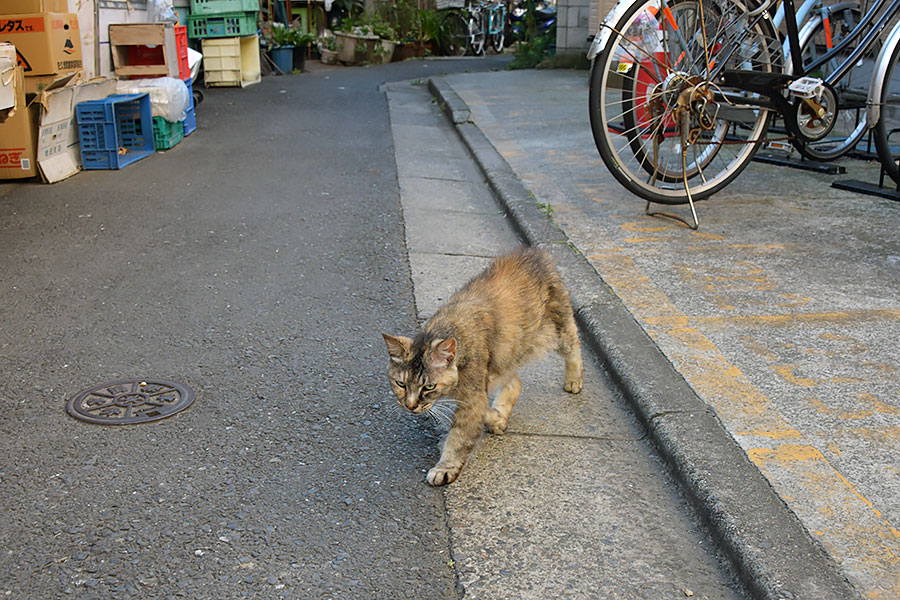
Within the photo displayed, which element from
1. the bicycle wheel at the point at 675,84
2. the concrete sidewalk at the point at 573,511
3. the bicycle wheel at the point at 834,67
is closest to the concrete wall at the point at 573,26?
the bicycle wheel at the point at 834,67

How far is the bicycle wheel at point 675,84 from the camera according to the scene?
5375 millimetres

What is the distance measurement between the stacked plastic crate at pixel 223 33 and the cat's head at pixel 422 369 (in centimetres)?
1125

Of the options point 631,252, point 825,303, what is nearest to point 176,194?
point 631,252

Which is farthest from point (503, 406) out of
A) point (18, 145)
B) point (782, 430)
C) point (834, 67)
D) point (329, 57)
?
point (329, 57)

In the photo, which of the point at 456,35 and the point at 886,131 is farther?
the point at 456,35

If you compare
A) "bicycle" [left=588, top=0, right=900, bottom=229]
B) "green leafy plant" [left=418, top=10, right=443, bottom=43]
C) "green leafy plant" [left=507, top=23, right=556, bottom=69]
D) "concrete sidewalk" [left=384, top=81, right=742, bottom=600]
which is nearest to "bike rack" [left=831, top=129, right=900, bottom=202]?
"bicycle" [left=588, top=0, right=900, bottom=229]

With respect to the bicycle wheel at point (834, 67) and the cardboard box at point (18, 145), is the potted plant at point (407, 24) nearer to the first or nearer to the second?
the bicycle wheel at point (834, 67)

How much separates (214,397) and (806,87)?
418 cm

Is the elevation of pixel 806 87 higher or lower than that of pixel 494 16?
lower

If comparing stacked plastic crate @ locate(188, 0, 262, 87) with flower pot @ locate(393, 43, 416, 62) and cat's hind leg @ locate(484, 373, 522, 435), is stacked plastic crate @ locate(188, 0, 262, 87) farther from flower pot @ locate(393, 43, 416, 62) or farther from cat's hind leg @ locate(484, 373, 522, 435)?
cat's hind leg @ locate(484, 373, 522, 435)

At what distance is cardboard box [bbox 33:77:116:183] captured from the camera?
6961 millimetres

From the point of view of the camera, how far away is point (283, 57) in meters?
16.4

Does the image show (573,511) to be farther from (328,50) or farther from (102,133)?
(328,50)

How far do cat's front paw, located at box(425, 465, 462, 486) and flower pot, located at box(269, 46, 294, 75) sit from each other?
14.4 metres
